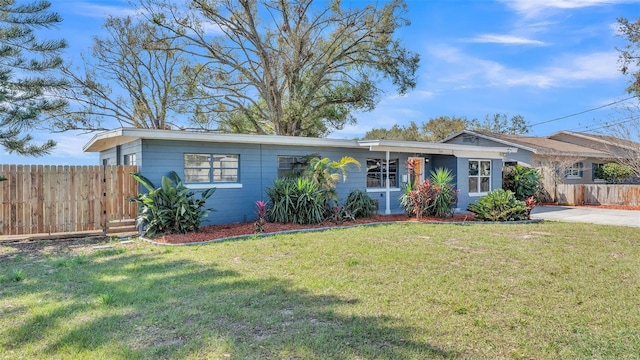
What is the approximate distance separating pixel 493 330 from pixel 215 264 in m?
4.33

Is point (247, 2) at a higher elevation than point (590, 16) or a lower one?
higher

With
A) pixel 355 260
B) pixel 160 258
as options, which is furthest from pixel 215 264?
pixel 355 260

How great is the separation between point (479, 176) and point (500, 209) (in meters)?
4.27

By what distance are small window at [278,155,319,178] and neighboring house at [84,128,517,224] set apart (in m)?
0.03

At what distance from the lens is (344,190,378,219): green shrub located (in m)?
12.2

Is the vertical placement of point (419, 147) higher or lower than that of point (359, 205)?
higher

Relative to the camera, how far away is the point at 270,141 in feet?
38.4

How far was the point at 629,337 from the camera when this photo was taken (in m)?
3.46

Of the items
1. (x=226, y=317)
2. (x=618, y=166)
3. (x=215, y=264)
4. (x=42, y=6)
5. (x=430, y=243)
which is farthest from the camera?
(x=618, y=166)

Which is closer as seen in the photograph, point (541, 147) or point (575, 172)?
point (541, 147)

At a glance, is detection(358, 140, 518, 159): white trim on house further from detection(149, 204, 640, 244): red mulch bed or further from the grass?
the grass

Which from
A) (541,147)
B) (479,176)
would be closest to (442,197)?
(479,176)

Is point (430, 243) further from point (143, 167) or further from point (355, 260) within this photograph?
point (143, 167)

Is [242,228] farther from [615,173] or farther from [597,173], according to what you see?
[597,173]
